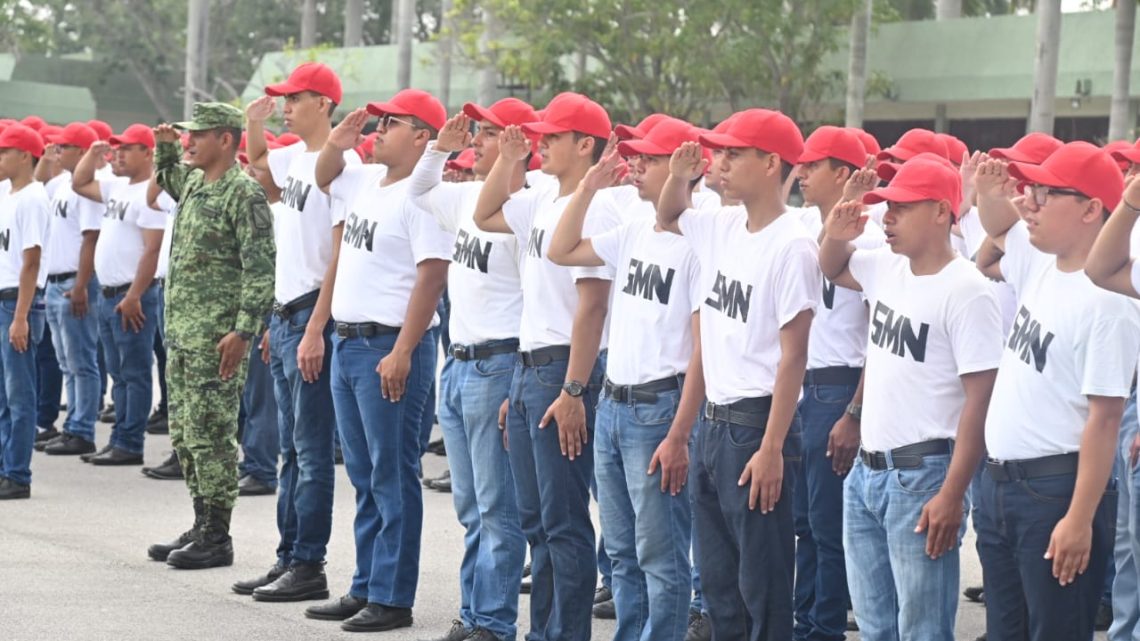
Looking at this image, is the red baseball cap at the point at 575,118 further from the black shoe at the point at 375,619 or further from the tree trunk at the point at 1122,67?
the tree trunk at the point at 1122,67

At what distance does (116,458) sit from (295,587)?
4.65m

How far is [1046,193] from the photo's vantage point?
5.33m

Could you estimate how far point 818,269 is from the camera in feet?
19.4

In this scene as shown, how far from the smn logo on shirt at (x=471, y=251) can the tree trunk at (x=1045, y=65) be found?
1700 cm

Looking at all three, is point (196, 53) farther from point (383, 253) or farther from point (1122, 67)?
point (383, 253)

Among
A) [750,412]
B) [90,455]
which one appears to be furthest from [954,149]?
[90,455]

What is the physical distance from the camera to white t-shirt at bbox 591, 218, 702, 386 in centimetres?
631

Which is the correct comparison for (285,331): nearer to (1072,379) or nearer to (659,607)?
(659,607)

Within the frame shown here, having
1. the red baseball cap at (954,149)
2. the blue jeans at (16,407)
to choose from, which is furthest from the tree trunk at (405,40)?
the red baseball cap at (954,149)

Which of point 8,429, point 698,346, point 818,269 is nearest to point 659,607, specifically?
point 698,346

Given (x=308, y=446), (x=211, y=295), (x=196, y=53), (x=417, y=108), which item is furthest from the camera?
(x=196, y=53)

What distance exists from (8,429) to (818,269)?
672 centimetres

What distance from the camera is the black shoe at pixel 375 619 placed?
7.47 m

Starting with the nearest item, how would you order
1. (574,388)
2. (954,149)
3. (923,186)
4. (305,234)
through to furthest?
(923,186)
(574,388)
(305,234)
(954,149)
